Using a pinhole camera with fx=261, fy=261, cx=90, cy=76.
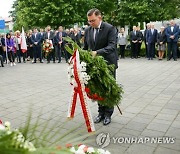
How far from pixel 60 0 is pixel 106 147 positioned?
24.8 meters

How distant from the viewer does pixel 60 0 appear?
2672cm

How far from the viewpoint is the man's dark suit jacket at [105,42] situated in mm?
4551

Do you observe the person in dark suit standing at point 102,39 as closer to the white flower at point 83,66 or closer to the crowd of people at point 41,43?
the white flower at point 83,66

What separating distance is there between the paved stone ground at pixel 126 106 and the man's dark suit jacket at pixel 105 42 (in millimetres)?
1216

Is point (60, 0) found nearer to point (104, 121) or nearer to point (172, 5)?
point (172, 5)

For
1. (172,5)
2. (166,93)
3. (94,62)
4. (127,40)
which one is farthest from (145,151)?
(172,5)

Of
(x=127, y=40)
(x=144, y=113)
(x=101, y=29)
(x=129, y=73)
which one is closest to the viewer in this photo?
(x=101, y=29)

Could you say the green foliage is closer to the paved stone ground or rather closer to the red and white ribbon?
the paved stone ground

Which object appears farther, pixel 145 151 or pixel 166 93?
pixel 166 93

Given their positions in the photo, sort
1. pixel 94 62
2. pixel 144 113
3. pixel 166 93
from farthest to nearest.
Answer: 1. pixel 166 93
2. pixel 144 113
3. pixel 94 62

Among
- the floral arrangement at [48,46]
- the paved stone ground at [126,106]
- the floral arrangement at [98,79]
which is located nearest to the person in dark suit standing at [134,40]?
the floral arrangement at [48,46]

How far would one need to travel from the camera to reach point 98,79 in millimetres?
4207

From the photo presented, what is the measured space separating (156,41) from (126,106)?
32.4 ft

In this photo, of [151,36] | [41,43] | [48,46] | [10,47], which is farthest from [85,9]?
[151,36]
